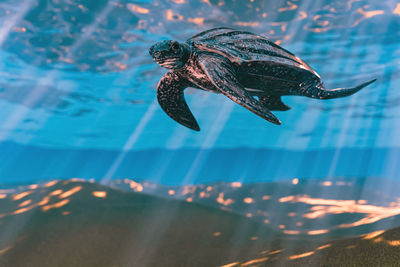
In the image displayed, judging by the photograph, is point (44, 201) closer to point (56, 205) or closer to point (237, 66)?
point (56, 205)

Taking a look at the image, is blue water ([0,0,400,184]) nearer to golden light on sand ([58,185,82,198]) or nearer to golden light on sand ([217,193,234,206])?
golden light on sand ([58,185,82,198])

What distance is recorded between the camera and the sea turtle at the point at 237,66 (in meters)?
2.27

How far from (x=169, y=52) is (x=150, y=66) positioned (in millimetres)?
11646

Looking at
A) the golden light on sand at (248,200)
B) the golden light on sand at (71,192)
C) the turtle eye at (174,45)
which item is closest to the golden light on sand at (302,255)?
the turtle eye at (174,45)

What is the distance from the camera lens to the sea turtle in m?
2.27

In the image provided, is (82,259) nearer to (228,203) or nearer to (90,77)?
(228,203)

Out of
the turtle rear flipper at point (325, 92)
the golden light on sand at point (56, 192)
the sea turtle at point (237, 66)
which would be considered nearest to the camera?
the sea turtle at point (237, 66)

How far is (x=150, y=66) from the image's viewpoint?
13.3 meters

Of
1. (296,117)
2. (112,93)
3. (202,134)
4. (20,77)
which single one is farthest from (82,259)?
(202,134)

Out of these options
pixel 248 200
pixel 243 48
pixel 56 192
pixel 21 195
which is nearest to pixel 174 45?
pixel 243 48

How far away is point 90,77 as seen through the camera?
15031mm

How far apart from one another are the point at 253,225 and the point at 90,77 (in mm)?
Result: 13468

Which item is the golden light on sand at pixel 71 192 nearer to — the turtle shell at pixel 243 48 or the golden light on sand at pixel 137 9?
the turtle shell at pixel 243 48

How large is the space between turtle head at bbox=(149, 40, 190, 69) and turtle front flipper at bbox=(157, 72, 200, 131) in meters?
0.46
